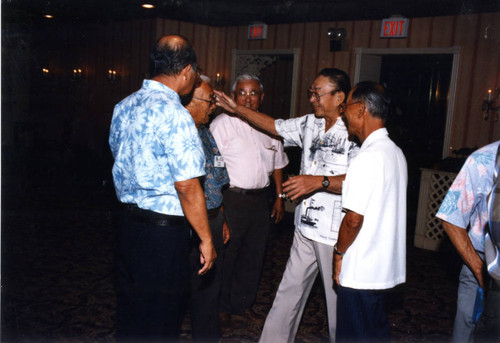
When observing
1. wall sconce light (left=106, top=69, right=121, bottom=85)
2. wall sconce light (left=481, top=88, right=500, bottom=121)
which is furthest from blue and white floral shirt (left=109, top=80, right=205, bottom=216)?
wall sconce light (left=106, top=69, right=121, bottom=85)

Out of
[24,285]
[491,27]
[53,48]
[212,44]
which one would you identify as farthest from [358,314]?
[53,48]

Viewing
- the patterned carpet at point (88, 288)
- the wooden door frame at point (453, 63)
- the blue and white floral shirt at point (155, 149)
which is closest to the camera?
the blue and white floral shirt at point (155, 149)

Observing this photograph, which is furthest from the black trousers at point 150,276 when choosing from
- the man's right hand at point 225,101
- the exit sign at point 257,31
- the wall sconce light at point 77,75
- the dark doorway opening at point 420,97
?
the wall sconce light at point 77,75

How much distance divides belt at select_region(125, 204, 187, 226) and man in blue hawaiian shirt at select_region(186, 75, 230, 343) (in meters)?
0.52

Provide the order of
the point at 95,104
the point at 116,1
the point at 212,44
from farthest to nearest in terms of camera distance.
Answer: the point at 95,104 < the point at 212,44 < the point at 116,1

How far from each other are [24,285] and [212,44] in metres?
6.53

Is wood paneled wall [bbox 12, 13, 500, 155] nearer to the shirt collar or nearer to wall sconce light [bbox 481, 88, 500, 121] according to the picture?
wall sconce light [bbox 481, 88, 500, 121]

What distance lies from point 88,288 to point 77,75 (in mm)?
7602

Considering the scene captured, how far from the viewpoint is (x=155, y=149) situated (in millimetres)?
1712

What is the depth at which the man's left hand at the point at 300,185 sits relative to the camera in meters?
2.22

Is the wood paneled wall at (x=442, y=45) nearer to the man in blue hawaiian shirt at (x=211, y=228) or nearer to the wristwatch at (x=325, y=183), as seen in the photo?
the wristwatch at (x=325, y=183)

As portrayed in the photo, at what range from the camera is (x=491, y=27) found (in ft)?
19.9

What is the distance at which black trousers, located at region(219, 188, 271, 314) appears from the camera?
3.08 meters

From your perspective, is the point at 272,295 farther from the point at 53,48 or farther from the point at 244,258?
the point at 53,48
